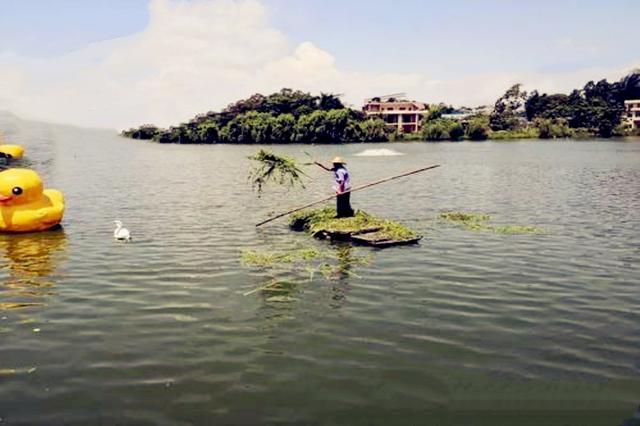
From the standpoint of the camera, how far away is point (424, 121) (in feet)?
471

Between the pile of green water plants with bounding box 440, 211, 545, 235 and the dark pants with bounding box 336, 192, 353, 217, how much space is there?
4.99m

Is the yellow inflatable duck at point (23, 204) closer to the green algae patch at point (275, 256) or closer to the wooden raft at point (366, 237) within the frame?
the green algae patch at point (275, 256)

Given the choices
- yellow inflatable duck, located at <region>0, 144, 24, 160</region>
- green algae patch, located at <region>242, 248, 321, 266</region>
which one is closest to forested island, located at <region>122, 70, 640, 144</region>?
yellow inflatable duck, located at <region>0, 144, 24, 160</region>

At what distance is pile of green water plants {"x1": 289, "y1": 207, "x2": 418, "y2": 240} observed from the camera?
19.4 metres

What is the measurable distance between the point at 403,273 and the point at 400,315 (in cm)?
340

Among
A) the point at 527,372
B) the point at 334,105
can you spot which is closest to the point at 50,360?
the point at 527,372

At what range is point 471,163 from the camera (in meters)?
63.5

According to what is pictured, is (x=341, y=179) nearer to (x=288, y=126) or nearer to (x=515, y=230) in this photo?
(x=515, y=230)

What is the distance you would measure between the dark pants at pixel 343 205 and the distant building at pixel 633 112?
154 metres

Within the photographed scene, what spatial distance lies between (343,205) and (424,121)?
127m

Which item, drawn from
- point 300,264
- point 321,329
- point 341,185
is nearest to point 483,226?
point 341,185

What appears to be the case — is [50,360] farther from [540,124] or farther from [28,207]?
[540,124]

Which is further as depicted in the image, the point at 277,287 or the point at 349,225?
the point at 349,225

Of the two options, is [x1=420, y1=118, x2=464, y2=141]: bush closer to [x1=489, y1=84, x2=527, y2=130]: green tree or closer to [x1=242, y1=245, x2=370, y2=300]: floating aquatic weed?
[x1=489, y1=84, x2=527, y2=130]: green tree
